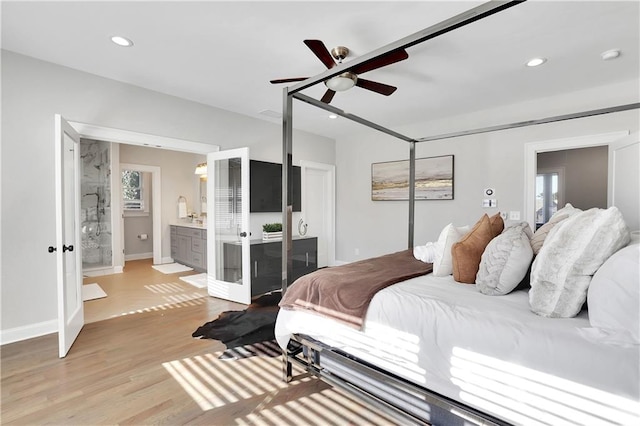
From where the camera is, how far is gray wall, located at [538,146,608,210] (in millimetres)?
5449

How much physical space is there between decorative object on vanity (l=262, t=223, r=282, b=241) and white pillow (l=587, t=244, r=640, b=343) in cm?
378

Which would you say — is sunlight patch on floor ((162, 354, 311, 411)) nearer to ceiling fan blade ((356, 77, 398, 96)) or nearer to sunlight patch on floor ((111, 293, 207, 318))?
sunlight patch on floor ((111, 293, 207, 318))

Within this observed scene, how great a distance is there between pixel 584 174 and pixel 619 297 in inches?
238

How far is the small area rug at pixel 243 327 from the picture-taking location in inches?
111

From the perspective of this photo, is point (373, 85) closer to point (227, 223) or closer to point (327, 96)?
point (327, 96)

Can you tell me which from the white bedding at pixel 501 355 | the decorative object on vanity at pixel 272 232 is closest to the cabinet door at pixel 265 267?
the decorative object on vanity at pixel 272 232

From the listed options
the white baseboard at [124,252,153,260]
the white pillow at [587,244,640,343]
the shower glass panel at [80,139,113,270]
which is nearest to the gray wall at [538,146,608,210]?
the white pillow at [587,244,640,343]

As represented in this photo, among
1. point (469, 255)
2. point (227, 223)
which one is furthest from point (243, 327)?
point (469, 255)

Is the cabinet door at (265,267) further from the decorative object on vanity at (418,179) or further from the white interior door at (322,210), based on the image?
the decorative object on vanity at (418,179)

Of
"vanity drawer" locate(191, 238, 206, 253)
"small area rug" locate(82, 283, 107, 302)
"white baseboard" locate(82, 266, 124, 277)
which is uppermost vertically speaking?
"vanity drawer" locate(191, 238, 206, 253)

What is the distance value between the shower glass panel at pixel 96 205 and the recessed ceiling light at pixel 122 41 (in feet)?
12.5

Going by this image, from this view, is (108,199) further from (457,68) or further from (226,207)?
(457,68)

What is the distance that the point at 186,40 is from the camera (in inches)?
101

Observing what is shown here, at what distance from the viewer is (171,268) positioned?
6000mm
